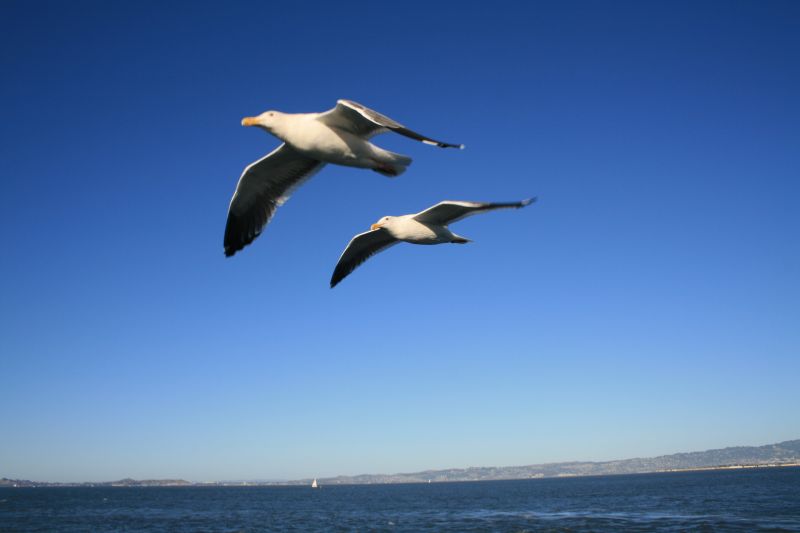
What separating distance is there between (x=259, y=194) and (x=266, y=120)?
222 cm

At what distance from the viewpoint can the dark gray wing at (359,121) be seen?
6301 millimetres

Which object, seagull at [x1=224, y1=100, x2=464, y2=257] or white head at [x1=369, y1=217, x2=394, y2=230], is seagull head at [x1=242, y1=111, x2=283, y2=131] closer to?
seagull at [x1=224, y1=100, x2=464, y2=257]

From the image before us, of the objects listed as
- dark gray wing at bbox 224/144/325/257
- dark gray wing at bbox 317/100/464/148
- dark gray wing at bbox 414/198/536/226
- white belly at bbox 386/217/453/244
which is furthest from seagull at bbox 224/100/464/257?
white belly at bbox 386/217/453/244

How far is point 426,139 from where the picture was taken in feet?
19.6

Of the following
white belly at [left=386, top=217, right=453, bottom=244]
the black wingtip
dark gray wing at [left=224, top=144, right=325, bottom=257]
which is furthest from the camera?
dark gray wing at [left=224, top=144, right=325, bottom=257]

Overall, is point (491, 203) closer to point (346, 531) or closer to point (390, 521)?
point (346, 531)

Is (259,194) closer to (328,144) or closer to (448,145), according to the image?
(328,144)

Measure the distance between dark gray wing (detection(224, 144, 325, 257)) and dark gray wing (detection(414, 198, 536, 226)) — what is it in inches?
68.8

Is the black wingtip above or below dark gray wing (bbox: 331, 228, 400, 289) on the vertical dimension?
below

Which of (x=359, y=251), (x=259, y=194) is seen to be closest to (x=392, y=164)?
(x=259, y=194)

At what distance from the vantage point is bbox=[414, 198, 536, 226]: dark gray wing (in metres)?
7.98

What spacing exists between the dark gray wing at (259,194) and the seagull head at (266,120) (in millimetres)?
1562

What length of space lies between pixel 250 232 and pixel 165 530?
36.0m

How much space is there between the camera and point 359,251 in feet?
35.3
